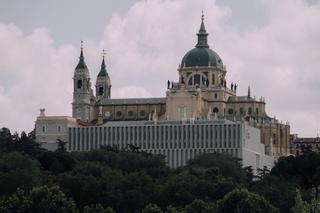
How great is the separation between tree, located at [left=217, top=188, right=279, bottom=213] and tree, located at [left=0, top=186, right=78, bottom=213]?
12.4 meters

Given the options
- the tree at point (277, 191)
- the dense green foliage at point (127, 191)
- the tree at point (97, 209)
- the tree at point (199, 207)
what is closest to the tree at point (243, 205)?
the dense green foliage at point (127, 191)

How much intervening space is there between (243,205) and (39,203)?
16611 millimetres

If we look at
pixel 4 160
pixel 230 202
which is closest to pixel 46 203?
pixel 230 202

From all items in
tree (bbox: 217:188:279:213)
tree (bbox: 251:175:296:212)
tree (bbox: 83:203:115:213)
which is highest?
tree (bbox: 251:175:296:212)

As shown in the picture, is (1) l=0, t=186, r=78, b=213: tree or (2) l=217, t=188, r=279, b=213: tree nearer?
(1) l=0, t=186, r=78, b=213: tree

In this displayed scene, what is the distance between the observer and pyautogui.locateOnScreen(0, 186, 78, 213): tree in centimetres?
14088

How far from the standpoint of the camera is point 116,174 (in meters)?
174

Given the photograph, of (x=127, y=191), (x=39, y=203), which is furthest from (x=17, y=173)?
(x=39, y=203)

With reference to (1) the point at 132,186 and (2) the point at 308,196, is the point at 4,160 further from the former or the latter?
(2) the point at 308,196

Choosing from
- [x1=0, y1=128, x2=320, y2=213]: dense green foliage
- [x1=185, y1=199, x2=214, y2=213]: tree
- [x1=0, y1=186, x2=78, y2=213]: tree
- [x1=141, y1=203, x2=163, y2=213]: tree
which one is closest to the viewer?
[x1=0, y1=186, x2=78, y2=213]: tree

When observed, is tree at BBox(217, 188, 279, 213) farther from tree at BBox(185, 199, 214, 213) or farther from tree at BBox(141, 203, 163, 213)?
tree at BBox(141, 203, 163, 213)

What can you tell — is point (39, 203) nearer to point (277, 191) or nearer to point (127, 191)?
point (127, 191)

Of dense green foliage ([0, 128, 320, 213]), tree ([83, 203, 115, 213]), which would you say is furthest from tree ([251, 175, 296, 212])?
tree ([83, 203, 115, 213])

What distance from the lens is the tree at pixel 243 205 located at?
144 meters
